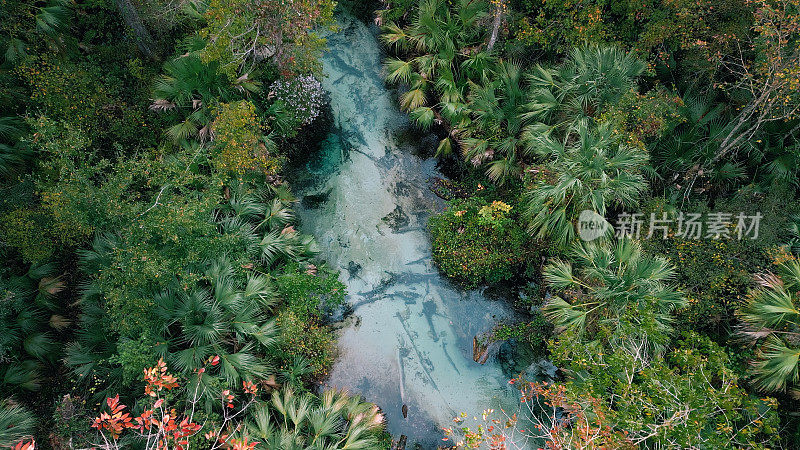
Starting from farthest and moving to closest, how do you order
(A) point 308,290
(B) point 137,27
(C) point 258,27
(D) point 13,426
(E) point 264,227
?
(B) point 137,27
(E) point 264,227
(A) point 308,290
(C) point 258,27
(D) point 13,426

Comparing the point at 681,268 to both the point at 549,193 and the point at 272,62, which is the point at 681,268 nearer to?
the point at 549,193

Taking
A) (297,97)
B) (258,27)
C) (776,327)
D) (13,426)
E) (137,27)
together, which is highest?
(258,27)

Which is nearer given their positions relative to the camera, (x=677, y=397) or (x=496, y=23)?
(x=677, y=397)

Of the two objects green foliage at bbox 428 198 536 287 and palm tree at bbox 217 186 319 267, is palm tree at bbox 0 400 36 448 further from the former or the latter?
green foliage at bbox 428 198 536 287

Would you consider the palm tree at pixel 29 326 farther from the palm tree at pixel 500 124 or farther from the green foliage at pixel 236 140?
the palm tree at pixel 500 124

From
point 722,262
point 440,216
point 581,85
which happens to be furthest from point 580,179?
point 440,216

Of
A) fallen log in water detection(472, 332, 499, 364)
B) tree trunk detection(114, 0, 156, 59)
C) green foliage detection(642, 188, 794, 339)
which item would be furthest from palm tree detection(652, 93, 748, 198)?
tree trunk detection(114, 0, 156, 59)

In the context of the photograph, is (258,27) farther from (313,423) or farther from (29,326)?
(313,423)

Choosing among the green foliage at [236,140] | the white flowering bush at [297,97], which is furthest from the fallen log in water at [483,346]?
the white flowering bush at [297,97]
